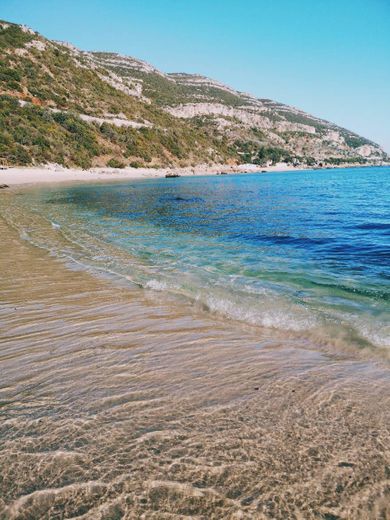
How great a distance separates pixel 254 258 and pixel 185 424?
24.3ft

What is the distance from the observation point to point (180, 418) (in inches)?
130

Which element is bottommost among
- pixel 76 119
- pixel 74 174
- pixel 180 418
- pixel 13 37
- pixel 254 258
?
pixel 180 418

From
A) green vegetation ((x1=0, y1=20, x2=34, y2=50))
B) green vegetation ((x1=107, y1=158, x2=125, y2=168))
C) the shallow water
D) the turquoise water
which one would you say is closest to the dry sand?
green vegetation ((x1=107, y1=158, x2=125, y2=168))

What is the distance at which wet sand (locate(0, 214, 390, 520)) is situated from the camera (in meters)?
2.43

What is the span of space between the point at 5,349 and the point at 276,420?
375 centimetres

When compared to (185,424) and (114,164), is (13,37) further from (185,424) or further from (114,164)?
(185,424)

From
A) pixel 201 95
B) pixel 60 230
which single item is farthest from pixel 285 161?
pixel 60 230

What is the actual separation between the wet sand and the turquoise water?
3.63 feet

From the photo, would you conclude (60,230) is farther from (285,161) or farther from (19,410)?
(285,161)

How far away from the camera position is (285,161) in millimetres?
161250

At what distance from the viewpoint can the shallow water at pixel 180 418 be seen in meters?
2.44

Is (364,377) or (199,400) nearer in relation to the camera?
(199,400)

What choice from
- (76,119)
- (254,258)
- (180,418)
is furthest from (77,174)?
(180,418)

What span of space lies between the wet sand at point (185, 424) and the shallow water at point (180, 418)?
0.01 meters
